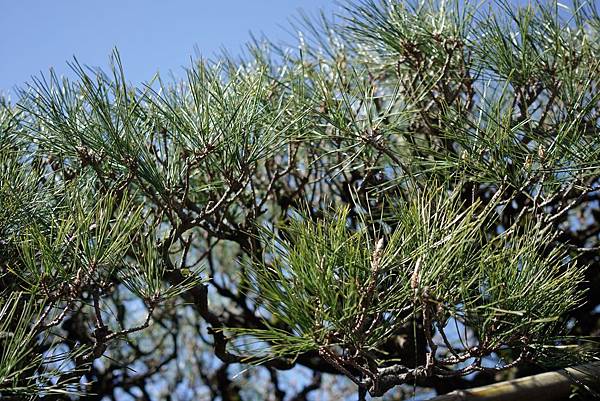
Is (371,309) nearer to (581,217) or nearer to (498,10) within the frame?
(498,10)

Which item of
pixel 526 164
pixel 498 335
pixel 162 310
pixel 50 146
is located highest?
pixel 50 146

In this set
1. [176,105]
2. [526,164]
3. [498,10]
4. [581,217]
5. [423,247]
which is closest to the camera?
[423,247]

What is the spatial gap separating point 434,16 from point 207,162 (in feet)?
1.33

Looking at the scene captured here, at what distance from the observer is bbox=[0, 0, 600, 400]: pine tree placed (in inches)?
28.6

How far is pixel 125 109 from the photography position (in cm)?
90

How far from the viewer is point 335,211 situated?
772 mm

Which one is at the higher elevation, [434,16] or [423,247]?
[434,16]

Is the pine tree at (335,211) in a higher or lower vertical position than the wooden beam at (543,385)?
higher

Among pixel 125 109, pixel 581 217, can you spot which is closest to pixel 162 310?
pixel 125 109

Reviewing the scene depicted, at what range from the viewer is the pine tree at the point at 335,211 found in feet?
2.38

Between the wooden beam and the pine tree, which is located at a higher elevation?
the pine tree

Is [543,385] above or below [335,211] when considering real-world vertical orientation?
below

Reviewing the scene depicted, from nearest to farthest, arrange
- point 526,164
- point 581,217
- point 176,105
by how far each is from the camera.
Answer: point 526,164 → point 176,105 → point 581,217

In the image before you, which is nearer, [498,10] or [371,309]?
[371,309]
